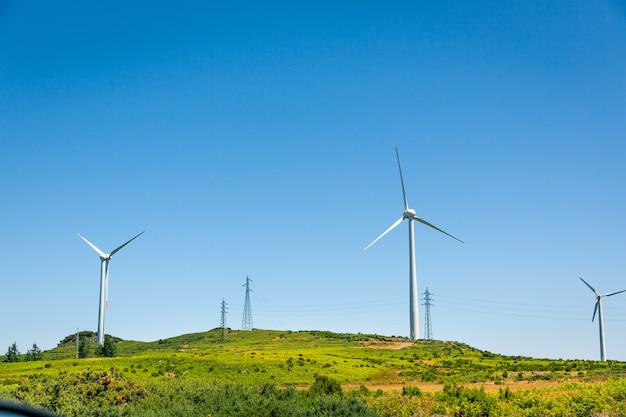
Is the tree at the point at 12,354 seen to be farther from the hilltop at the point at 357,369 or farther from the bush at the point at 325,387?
the bush at the point at 325,387

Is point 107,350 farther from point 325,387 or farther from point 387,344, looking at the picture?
point 325,387

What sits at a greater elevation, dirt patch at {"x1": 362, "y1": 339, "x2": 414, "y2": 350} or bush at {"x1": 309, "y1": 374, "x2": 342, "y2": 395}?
dirt patch at {"x1": 362, "y1": 339, "x2": 414, "y2": 350}

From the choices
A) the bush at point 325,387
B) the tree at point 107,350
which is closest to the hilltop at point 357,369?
the tree at point 107,350

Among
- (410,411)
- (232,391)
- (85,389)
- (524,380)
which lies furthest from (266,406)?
(524,380)

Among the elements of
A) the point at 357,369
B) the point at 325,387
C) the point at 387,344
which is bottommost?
the point at 325,387

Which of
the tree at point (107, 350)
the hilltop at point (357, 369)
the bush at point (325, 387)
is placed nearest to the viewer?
the bush at point (325, 387)

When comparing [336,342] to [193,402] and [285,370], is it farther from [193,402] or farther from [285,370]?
[193,402]

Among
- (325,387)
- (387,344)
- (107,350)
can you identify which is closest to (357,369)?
(107,350)

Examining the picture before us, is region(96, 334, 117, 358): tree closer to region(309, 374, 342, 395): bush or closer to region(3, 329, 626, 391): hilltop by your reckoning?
region(3, 329, 626, 391): hilltop

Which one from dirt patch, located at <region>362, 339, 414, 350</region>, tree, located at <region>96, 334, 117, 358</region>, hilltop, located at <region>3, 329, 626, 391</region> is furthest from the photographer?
dirt patch, located at <region>362, 339, 414, 350</region>

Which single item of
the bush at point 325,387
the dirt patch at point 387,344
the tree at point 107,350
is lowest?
the bush at point 325,387

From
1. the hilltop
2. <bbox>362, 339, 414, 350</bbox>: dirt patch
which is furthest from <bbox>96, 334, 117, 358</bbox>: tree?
<bbox>362, 339, 414, 350</bbox>: dirt patch

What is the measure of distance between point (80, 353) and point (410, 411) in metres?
87.3

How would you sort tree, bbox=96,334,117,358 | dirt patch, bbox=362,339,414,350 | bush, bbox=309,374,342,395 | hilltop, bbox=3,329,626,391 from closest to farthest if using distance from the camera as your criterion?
1. bush, bbox=309,374,342,395
2. hilltop, bbox=3,329,626,391
3. tree, bbox=96,334,117,358
4. dirt patch, bbox=362,339,414,350
